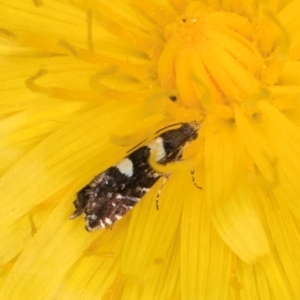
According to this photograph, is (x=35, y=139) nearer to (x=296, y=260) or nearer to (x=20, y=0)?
(x=20, y=0)

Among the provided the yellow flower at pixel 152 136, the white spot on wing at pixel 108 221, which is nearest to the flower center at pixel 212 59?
the yellow flower at pixel 152 136

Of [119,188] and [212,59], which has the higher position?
[212,59]

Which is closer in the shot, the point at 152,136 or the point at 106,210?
the point at 106,210

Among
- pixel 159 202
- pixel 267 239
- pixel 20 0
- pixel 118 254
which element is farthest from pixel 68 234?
pixel 20 0

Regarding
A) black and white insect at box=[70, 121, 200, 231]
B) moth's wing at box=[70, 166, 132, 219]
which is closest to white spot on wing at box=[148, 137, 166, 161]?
black and white insect at box=[70, 121, 200, 231]

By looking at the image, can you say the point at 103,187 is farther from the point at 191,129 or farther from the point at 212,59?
the point at 212,59

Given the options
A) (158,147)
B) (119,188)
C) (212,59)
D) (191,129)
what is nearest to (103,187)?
(119,188)

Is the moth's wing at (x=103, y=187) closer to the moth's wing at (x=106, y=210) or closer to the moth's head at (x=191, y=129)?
the moth's wing at (x=106, y=210)
